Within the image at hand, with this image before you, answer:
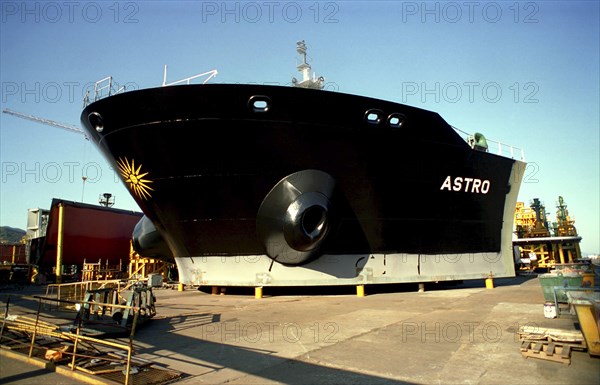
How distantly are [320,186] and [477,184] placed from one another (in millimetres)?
8586

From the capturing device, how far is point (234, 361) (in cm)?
636

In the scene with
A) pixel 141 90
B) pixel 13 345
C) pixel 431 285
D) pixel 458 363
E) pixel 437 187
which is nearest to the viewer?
pixel 458 363

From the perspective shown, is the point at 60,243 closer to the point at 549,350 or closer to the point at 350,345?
the point at 350,345

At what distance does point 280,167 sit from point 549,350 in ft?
31.2

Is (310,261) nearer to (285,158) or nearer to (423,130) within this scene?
(285,158)

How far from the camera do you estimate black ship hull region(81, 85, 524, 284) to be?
12742 millimetres

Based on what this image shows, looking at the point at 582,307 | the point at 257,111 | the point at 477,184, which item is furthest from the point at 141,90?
the point at 477,184

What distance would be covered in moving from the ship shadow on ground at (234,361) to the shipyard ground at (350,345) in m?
0.02

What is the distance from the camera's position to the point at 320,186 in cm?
1365

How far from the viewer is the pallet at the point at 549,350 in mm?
5914

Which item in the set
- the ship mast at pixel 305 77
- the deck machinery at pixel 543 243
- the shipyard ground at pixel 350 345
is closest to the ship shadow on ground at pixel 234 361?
the shipyard ground at pixel 350 345

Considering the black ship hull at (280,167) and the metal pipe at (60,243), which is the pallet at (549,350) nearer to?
the black ship hull at (280,167)

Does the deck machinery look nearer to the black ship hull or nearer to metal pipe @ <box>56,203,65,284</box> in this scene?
the black ship hull

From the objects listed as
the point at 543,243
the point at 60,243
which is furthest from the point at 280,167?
the point at 543,243
